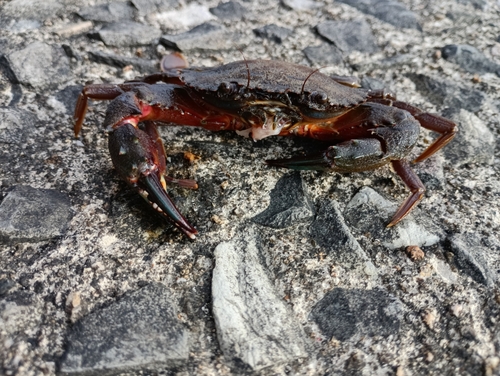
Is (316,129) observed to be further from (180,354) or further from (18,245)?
(18,245)

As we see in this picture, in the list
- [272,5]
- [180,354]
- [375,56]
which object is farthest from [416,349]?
[272,5]

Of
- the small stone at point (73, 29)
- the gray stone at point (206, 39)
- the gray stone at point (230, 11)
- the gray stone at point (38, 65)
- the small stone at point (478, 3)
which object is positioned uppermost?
the small stone at point (478, 3)

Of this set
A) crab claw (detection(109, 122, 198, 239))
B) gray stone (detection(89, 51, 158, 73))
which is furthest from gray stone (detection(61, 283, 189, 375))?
gray stone (detection(89, 51, 158, 73))

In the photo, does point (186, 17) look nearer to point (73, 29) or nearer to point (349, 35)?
point (73, 29)

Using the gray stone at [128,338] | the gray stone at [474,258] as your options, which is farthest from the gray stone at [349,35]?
the gray stone at [128,338]

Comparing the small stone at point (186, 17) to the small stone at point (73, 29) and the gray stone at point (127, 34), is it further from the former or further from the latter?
the small stone at point (73, 29)

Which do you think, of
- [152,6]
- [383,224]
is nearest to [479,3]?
[152,6]
